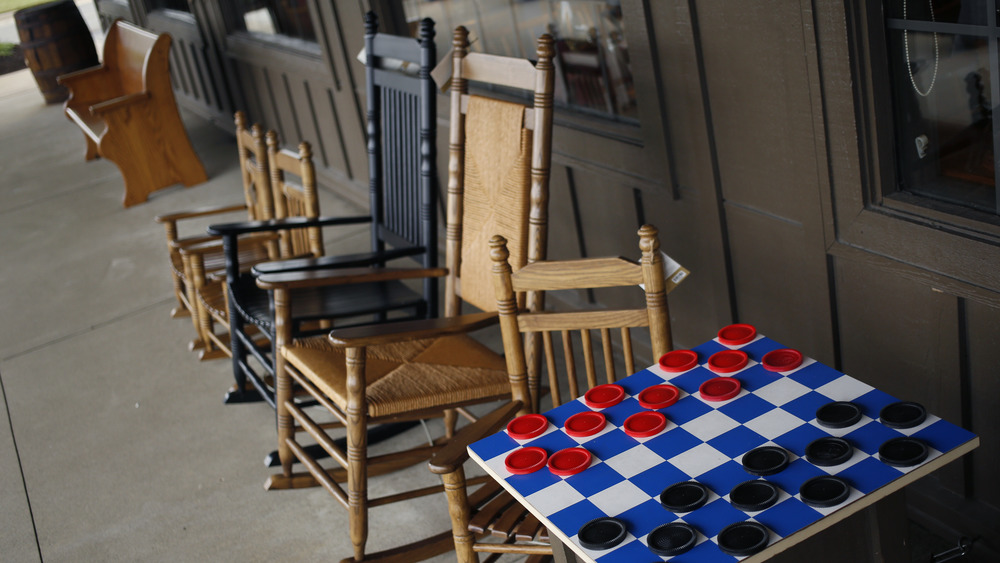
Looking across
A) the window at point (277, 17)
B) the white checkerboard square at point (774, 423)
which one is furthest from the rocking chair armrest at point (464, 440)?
the window at point (277, 17)

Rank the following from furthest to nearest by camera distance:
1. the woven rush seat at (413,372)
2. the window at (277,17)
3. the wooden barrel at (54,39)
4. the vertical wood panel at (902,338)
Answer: the wooden barrel at (54,39) < the window at (277,17) < the woven rush seat at (413,372) < the vertical wood panel at (902,338)

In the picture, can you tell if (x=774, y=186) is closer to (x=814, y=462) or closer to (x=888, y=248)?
(x=888, y=248)

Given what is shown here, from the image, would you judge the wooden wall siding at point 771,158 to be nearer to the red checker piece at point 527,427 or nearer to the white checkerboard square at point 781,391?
the white checkerboard square at point 781,391

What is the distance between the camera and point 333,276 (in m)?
2.72

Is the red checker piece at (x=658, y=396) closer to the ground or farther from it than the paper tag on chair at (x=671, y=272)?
closer to the ground

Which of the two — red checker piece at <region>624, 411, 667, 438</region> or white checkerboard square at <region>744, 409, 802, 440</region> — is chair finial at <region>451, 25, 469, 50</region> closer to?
red checker piece at <region>624, 411, 667, 438</region>

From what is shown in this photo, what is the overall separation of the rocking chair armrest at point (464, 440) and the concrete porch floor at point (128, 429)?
0.73m

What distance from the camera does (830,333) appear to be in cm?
231

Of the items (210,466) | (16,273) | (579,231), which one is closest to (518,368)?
(579,231)

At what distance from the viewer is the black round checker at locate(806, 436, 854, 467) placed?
1.43 m

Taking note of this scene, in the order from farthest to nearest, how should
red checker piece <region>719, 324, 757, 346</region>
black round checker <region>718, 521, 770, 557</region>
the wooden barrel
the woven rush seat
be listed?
the wooden barrel → the woven rush seat → red checker piece <region>719, 324, 757, 346</region> → black round checker <region>718, 521, 770, 557</region>

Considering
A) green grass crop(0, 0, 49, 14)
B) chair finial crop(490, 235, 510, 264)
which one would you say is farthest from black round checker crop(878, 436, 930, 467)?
green grass crop(0, 0, 49, 14)

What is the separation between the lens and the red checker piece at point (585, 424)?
1648mm

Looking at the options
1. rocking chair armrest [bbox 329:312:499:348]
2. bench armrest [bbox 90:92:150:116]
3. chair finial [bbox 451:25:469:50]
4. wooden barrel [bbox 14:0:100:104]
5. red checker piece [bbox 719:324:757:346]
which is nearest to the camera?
red checker piece [bbox 719:324:757:346]
